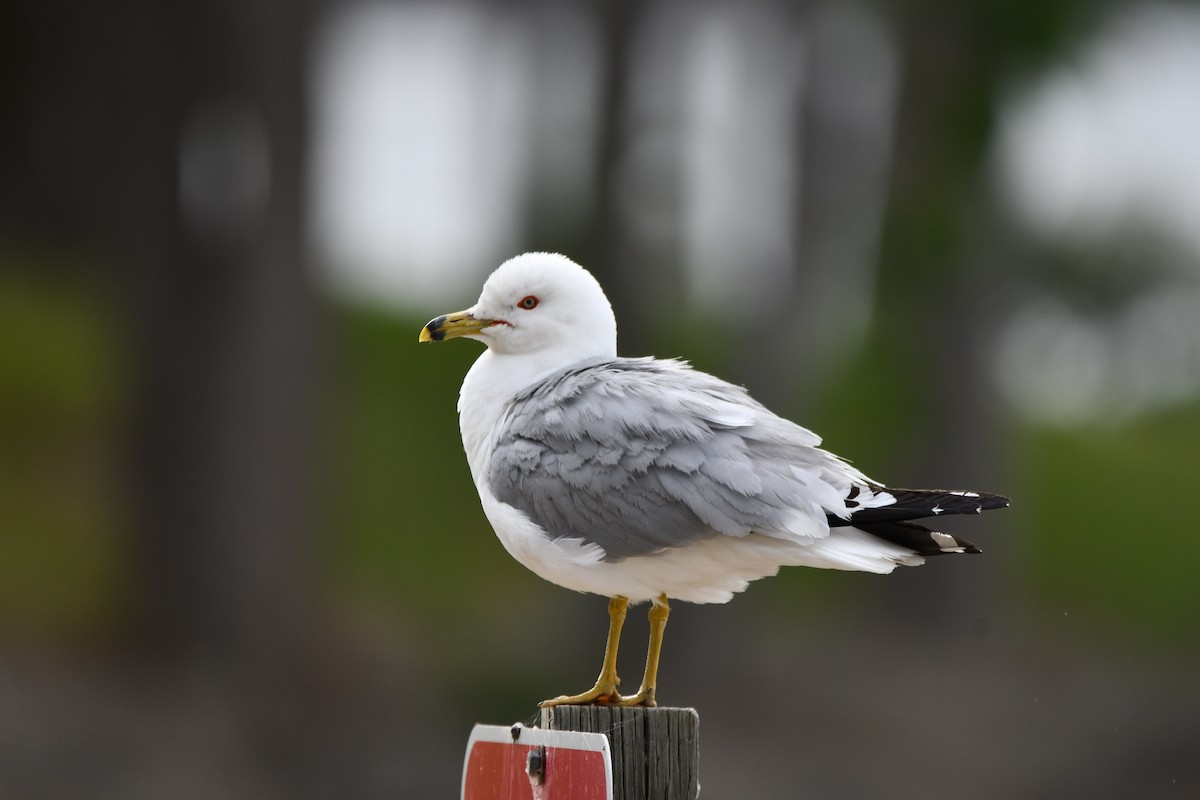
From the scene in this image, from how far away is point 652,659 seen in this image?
9.03 feet

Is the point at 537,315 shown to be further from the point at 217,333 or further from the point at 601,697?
the point at 217,333

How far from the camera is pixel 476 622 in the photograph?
7.94 meters

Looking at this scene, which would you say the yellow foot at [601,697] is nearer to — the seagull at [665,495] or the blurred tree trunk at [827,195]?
the seagull at [665,495]

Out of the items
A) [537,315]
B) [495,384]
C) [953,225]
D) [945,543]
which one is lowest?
[945,543]

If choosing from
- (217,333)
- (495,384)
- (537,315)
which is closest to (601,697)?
(495,384)

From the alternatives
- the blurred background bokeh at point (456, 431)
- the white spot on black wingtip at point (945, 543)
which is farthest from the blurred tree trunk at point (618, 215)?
the white spot on black wingtip at point (945, 543)

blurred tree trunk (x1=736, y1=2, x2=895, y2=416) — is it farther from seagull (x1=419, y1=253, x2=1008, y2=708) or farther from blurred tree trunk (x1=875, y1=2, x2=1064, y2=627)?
seagull (x1=419, y1=253, x2=1008, y2=708)

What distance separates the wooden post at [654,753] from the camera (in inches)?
93.0

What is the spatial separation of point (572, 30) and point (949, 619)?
3.74 meters

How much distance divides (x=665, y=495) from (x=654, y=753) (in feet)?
1.43

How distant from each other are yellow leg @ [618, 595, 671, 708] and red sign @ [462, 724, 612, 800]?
362mm

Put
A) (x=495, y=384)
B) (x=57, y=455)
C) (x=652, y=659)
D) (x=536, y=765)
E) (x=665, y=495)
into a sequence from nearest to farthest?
(x=536, y=765), (x=665, y=495), (x=652, y=659), (x=495, y=384), (x=57, y=455)

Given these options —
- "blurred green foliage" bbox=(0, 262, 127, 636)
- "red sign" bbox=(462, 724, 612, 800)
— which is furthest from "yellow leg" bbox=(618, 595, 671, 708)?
"blurred green foliage" bbox=(0, 262, 127, 636)

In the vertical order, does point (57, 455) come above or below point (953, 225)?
below
